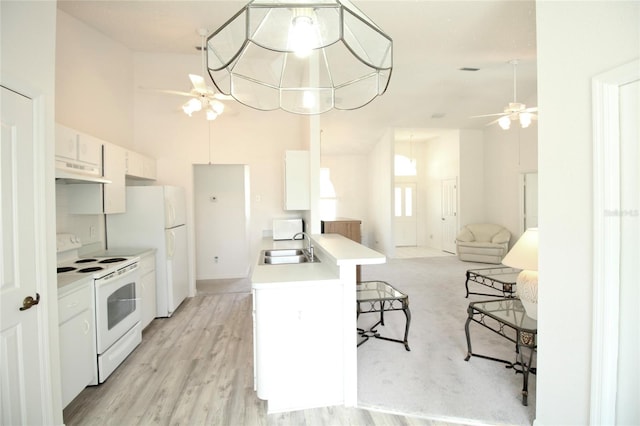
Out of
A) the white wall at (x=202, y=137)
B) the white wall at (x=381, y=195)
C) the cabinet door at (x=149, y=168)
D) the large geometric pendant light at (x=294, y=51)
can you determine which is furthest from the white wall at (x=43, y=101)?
the white wall at (x=381, y=195)

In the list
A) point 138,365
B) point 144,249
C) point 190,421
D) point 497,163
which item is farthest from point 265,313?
point 497,163

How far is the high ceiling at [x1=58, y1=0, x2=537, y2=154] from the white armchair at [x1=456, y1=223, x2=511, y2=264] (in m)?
2.72

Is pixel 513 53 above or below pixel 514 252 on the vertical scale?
above

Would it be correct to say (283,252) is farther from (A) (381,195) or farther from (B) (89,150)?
(A) (381,195)

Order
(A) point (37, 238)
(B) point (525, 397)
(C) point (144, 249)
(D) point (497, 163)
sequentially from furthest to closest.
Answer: (D) point (497, 163)
(C) point (144, 249)
(B) point (525, 397)
(A) point (37, 238)

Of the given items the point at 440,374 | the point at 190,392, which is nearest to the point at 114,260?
the point at 190,392

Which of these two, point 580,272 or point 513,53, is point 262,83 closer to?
point 580,272

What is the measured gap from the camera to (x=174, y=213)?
370cm

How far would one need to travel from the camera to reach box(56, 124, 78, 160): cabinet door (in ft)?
7.50

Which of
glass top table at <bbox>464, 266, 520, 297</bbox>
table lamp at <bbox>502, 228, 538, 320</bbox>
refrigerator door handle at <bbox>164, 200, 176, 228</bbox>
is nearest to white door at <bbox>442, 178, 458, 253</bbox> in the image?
glass top table at <bbox>464, 266, 520, 297</bbox>

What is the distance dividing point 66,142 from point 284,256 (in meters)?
2.15

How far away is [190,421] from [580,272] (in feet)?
7.86

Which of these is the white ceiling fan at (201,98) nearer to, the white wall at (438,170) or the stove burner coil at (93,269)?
the stove burner coil at (93,269)

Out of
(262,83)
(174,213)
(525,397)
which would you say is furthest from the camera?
(174,213)
